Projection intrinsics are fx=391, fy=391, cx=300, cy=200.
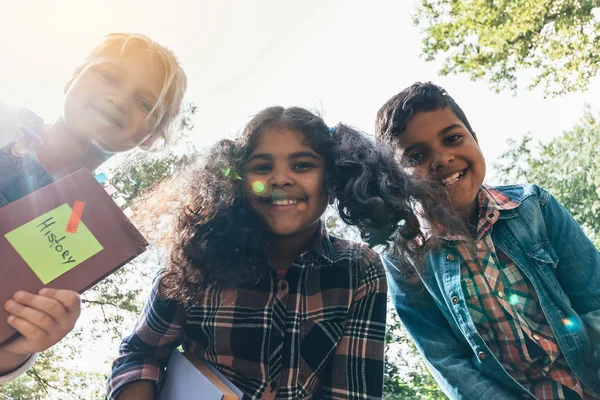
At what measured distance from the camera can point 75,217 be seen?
3.63 feet

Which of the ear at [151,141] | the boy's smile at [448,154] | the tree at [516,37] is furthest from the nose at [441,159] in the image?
the tree at [516,37]

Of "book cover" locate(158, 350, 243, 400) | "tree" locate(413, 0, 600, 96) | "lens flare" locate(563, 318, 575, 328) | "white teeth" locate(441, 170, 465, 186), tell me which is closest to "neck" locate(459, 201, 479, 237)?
"white teeth" locate(441, 170, 465, 186)

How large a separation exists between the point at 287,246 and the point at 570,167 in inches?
529

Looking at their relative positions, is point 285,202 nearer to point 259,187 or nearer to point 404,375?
point 259,187

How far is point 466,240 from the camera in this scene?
1.86m

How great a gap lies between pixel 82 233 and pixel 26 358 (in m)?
A: 0.49

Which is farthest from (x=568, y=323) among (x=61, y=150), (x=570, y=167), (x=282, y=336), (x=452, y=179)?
(x=570, y=167)

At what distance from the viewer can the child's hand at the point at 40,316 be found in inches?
38.8

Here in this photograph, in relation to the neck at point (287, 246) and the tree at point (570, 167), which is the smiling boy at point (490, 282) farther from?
the tree at point (570, 167)

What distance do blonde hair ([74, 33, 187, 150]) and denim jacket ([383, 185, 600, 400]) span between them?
136 centimetres

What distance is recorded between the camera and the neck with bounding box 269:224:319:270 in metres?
1.82

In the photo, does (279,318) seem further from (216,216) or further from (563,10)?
(563,10)

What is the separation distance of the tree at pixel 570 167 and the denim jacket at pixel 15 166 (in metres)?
13.0

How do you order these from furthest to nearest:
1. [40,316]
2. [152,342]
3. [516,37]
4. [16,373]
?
[516,37] < [152,342] < [16,373] < [40,316]
